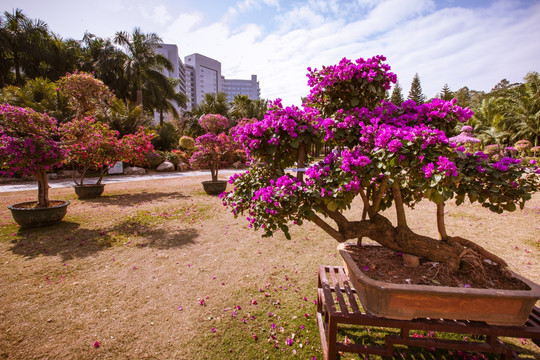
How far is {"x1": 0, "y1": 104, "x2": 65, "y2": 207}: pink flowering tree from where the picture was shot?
16.5 feet

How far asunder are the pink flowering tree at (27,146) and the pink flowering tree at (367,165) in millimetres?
5214

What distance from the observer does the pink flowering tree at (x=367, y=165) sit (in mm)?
1753

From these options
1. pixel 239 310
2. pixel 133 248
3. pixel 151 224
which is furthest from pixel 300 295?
pixel 151 224

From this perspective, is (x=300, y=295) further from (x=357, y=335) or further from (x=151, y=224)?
(x=151, y=224)

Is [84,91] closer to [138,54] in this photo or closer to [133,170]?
[133,170]

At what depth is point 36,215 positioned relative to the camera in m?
5.33

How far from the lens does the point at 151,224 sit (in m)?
5.93

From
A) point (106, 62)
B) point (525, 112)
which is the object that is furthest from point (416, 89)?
point (106, 62)

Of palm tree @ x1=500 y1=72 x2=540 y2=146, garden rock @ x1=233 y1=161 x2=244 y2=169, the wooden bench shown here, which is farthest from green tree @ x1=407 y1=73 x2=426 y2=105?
the wooden bench

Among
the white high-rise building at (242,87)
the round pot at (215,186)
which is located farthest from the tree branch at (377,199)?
the white high-rise building at (242,87)

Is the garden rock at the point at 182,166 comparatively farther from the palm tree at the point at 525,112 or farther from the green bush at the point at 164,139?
the palm tree at the point at 525,112

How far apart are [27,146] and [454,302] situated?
7350 mm

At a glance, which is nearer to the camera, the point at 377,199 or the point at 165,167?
the point at 377,199

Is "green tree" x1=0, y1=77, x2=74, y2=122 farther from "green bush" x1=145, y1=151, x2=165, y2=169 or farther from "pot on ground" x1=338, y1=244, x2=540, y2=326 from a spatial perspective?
"pot on ground" x1=338, y1=244, x2=540, y2=326
